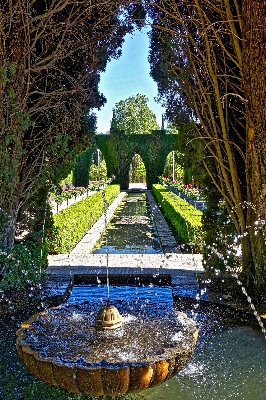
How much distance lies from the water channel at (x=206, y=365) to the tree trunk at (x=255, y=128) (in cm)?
71

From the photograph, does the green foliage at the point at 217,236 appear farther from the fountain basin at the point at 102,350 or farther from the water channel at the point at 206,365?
the fountain basin at the point at 102,350

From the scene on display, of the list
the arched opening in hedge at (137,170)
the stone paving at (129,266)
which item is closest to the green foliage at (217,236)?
the stone paving at (129,266)

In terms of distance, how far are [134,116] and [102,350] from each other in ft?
101

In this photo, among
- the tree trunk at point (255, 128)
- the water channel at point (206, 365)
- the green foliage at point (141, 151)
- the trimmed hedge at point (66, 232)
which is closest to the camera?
the water channel at point (206, 365)

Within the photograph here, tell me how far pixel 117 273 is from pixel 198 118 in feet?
7.08

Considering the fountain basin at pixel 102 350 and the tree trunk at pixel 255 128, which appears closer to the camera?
the fountain basin at pixel 102 350

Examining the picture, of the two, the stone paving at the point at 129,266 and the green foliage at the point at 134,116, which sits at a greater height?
the green foliage at the point at 134,116

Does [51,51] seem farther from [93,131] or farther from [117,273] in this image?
[117,273]

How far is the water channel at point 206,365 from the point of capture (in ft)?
8.86

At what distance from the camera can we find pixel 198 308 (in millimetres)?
4340

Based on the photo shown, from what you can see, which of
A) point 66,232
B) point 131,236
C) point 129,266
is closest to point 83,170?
point 131,236

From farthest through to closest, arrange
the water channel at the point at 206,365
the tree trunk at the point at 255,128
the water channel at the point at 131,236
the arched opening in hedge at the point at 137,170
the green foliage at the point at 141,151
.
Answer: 1. the arched opening in hedge at the point at 137,170
2. the green foliage at the point at 141,151
3. the water channel at the point at 131,236
4. the tree trunk at the point at 255,128
5. the water channel at the point at 206,365

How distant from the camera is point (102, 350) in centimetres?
253

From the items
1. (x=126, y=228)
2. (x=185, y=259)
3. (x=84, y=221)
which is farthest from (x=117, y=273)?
(x=126, y=228)
